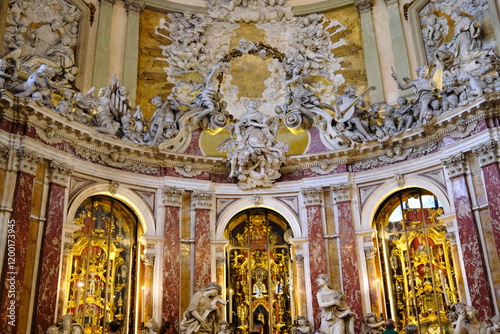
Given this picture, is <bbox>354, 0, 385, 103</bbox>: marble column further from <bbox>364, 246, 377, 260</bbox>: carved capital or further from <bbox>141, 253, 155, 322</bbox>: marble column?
<bbox>141, 253, 155, 322</bbox>: marble column

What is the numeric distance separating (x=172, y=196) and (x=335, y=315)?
5743mm

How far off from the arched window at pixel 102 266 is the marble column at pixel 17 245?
1918 millimetres

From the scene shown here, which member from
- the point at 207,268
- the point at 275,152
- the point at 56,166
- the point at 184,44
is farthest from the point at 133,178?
the point at 184,44

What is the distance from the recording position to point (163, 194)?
14688 millimetres

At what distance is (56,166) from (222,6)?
9349mm

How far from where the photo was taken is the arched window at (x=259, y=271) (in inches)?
583

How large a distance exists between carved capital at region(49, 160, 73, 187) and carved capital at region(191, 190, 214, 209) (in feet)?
11.9

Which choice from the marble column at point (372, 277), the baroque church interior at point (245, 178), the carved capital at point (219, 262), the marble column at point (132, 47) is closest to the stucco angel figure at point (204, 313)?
the baroque church interior at point (245, 178)

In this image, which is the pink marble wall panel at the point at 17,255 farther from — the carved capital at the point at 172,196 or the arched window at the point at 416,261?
the arched window at the point at 416,261

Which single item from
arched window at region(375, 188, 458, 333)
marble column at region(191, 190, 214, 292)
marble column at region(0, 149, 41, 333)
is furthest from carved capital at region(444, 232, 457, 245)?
marble column at region(0, 149, 41, 333)

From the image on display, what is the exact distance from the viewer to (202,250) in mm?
14461

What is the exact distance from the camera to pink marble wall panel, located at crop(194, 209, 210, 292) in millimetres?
14141

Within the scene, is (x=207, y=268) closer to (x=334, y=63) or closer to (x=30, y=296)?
(x=30, y=296)

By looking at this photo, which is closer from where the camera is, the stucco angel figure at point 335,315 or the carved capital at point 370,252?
the stucco angel figure at point 335,315
